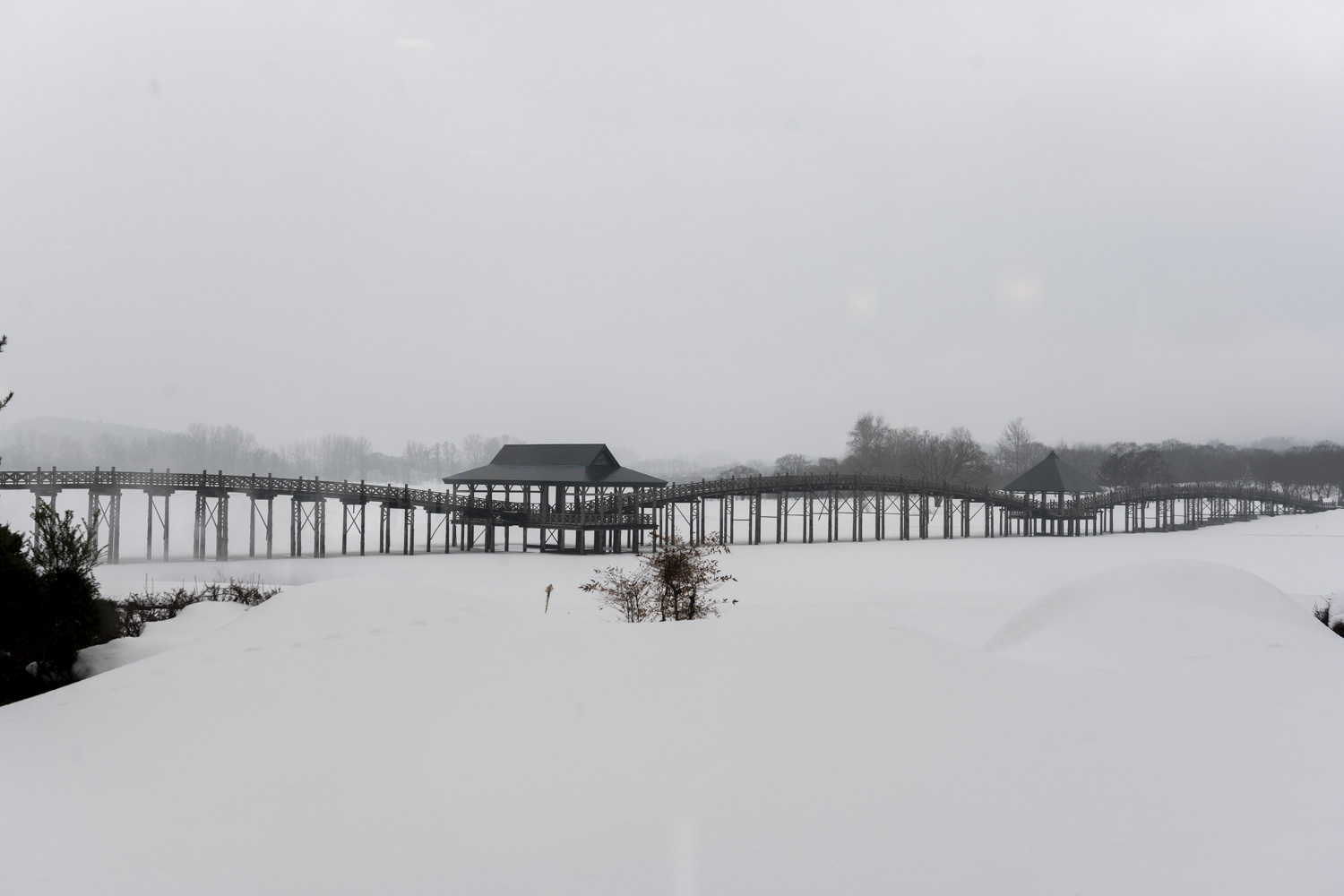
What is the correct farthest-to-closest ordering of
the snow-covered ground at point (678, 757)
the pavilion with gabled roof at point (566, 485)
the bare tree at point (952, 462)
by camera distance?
the bare tree at point (952, 462) → the pavilion with gabled roof at point (566, 485) → the snow-covered ground at point (678, 757)

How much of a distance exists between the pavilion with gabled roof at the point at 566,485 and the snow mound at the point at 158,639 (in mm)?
24938

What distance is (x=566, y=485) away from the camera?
4616cm

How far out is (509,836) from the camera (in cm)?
791

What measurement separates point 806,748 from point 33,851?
7342 millimetres

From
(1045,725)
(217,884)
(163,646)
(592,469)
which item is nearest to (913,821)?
(1045,725)

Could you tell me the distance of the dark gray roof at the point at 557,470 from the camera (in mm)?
46219

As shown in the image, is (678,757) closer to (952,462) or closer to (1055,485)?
(1055,485)

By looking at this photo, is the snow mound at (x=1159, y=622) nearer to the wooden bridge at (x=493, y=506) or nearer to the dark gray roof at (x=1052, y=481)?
the wooden bridge at (x=493, y=506)

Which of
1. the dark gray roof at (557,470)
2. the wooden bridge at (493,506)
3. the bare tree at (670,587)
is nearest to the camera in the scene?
the bare tree at (670,587)

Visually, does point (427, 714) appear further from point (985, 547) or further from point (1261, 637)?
point (985, 547)

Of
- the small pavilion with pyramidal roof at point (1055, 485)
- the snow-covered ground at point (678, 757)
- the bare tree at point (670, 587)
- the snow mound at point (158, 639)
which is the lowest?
the snow mound at point (158, 639)

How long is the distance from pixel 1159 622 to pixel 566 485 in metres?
34.1

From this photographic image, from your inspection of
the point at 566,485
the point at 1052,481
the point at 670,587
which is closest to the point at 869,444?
the point at 1052,481

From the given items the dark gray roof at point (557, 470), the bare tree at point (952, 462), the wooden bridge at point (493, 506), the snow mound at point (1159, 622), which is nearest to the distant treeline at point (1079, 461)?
the bare tree at point (952, 462)
